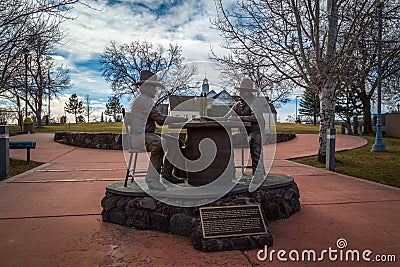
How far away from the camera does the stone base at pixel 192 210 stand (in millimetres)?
3533

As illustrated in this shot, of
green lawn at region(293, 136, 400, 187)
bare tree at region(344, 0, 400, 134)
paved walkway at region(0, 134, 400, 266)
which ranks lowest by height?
paved walkway at region(0, 134, 400, 266)

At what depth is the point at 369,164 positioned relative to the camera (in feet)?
31.9

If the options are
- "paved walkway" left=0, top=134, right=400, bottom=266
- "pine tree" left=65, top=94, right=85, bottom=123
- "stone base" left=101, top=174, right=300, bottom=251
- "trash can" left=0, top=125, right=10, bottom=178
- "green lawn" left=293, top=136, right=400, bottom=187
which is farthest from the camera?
"pine tree" left=65, top=94, right=85, bottom=123

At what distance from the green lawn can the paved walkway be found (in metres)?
0.95

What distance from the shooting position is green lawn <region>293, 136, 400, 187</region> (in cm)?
786

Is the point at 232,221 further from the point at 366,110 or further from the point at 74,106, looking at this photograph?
the point at 74,106

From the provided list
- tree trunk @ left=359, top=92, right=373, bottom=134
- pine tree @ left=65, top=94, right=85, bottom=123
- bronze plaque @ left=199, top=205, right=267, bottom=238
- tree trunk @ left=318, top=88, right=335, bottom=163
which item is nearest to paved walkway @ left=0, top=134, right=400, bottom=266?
bronze plaque @ left=199, top=205, right=267, bottom=238

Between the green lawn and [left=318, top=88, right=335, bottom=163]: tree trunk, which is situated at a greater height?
[left=318, top=88, right=335, bottom=163]: tree trunk

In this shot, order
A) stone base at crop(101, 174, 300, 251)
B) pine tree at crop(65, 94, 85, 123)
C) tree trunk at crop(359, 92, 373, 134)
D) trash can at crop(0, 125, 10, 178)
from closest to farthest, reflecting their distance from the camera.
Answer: stone base at crop(101, 174, 300, 251), trash can at crop(0, 125, 10, 178), tree trunk at crop(359, 92, 373, 134), pine tree at crop(65, 94, 85, 123)

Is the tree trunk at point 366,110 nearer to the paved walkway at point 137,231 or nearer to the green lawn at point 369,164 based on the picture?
the green lawn at point 369,164

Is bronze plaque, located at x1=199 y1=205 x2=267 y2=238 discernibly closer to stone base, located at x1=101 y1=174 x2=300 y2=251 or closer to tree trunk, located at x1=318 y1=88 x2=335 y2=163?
stone base, located at x1=101 y1=174 x2=300 y2=251

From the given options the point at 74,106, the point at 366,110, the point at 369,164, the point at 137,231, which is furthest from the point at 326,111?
the point at 74,106

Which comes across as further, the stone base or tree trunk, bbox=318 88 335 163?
tree trunk, bbox=318 88 335 163

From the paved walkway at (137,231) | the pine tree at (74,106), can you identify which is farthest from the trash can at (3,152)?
the pine tree at (74,106)
